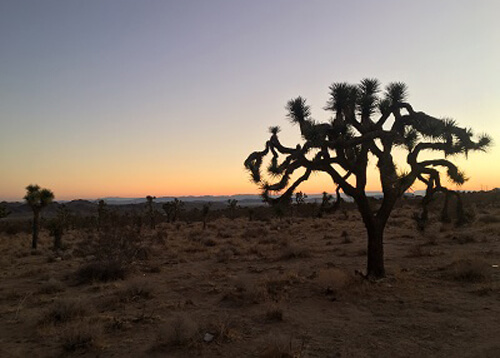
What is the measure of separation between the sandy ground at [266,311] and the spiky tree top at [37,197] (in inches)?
417

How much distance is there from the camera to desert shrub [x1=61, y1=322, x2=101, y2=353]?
6.17 metres

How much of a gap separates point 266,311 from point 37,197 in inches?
871

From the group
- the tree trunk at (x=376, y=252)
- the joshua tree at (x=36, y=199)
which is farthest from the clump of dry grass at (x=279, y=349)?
the joshua tree at (x=36, y=199)

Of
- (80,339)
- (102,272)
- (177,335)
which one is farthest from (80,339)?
(102,272)

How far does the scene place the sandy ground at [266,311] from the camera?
612 cm

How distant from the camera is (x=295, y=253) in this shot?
15648mm

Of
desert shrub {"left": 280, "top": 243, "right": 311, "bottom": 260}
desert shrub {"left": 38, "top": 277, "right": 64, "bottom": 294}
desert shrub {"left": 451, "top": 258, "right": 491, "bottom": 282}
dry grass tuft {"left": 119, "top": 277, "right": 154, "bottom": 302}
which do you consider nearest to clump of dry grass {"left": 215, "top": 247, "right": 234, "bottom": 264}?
desert shrub {"left": 280, "top": 243, "right": 311, "bottom": 260}

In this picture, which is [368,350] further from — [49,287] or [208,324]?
[49,287]

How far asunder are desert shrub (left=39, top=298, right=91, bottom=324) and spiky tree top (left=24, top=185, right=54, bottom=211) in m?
19.0

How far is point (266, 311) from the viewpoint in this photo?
7824 millimetres

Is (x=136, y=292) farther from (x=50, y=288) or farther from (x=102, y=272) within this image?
(x=102, y=272)

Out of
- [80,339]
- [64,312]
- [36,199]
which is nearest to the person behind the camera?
[80,339]

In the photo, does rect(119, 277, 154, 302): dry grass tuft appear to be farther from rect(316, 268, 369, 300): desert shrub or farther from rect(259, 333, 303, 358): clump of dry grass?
rect(259, 333, 303, 358): clump of dry grass

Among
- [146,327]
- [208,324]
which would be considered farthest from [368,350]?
[146,327]
